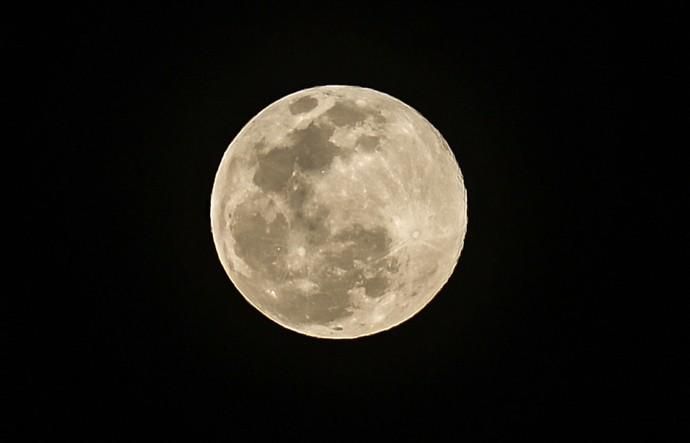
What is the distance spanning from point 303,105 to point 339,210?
3.52 ft

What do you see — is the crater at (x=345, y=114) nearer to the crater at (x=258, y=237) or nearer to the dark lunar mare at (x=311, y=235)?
the dark lunar mare at (x=311, y=235)

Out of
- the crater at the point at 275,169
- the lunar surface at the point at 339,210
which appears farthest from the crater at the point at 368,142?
the crater at the point at 275,169

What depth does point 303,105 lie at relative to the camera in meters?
5.35

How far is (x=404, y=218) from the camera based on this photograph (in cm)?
492

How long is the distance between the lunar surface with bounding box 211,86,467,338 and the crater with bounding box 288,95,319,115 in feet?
0.04

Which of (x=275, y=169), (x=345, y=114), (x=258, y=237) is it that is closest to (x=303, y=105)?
(x=345, y=114)

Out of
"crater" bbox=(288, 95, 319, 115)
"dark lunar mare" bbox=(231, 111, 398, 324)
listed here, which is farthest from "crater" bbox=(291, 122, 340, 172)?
"crater" bbox=(288, 95, 319, 115)

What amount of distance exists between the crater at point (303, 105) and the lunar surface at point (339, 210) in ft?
0.04

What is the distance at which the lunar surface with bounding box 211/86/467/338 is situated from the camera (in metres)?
4.87

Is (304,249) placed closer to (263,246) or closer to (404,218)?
(263,246)

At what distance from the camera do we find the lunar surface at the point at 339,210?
192 inches

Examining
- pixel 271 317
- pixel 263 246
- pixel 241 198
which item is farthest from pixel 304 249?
pixel 271 317

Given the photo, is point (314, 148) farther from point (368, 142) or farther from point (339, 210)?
point (339, 210)

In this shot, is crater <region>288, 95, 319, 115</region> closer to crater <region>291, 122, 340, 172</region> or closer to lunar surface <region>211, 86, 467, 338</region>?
lunar surface <region>211, 86, 467, 338</region>
